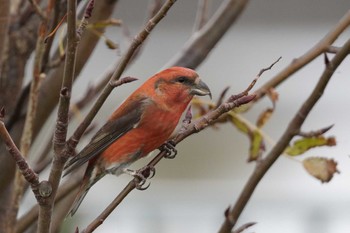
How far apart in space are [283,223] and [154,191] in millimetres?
1492

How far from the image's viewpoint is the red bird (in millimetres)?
3059

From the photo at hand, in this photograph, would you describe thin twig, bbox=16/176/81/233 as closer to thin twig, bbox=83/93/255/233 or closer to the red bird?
the red bird

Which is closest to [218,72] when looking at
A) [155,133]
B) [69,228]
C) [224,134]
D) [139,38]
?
[224,134]

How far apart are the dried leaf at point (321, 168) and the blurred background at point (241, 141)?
18.0ft

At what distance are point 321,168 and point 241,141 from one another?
654cm

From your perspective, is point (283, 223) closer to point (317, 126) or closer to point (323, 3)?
point (317, 126)

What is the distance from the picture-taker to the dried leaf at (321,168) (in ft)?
8.88

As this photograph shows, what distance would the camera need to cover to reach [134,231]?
8398 mm

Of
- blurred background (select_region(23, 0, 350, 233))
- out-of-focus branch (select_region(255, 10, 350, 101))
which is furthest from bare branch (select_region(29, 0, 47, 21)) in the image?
blurred background (select_region(23, 0, 350, 233))

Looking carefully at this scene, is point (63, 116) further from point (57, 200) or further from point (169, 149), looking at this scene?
point (57, 200)

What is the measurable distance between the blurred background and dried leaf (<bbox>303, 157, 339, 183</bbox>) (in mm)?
5486

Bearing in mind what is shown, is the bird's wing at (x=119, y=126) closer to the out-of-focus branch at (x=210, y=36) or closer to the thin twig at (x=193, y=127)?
the out-of-focus branch at (x=210, y=36)

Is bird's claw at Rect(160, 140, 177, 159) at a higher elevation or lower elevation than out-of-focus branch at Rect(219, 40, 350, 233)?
lower

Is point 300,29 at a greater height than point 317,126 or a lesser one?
greater
